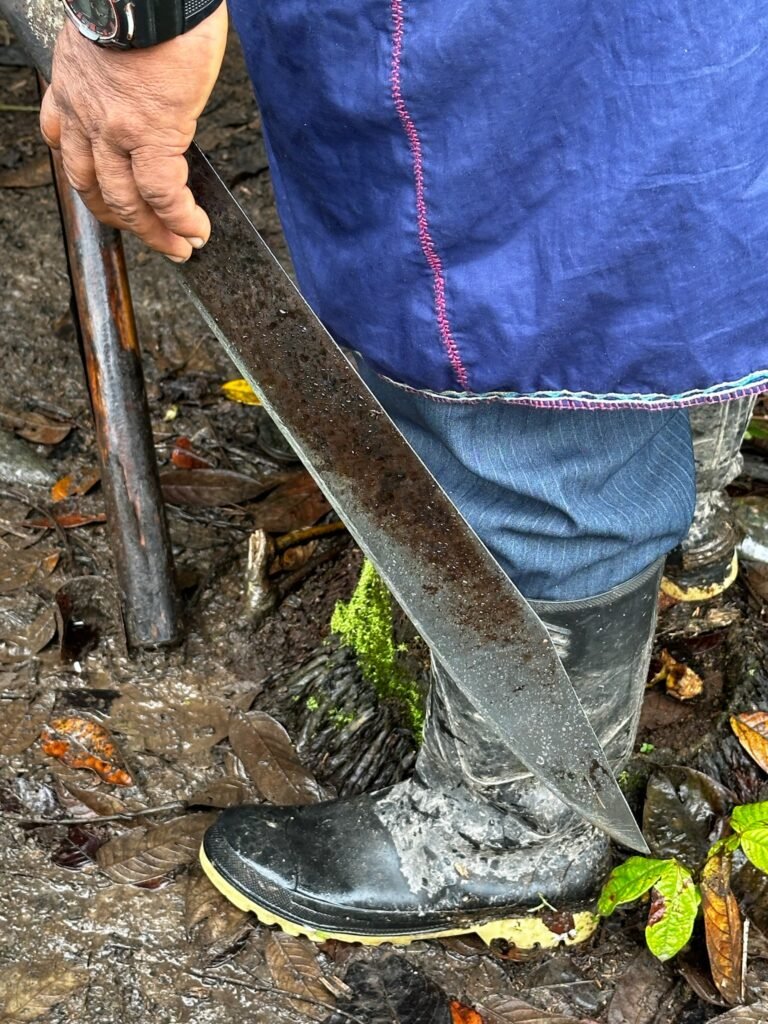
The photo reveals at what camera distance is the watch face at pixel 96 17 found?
3.09 feet

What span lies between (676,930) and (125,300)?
4.33 ft

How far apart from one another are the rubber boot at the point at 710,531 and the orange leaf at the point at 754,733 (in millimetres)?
243

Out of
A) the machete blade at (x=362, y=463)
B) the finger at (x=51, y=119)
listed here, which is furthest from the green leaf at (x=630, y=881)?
the finger at (x=51, y=119)

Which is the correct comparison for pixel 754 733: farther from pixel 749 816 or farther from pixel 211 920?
pixel 211 920

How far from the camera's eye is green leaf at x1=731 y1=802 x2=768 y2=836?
5.25ft

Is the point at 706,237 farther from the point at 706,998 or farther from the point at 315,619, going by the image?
the point at 315,619

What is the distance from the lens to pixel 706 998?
160 centimetres

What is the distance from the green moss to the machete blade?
719 mm

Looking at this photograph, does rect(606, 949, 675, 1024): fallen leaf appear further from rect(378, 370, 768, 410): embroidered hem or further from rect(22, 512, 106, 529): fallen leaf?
rect(22, 512, 106, 529): fallen leaf

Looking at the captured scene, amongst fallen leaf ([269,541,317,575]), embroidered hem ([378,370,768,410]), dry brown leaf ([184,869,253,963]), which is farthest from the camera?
fallen leaf ([269,541,317,575])

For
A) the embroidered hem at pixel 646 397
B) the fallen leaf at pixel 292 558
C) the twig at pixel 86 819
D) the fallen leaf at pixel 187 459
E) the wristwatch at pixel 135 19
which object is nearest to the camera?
the wristwatch at pixel 135 19

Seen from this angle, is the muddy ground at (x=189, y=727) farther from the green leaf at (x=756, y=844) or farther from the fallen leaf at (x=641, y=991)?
the green leaf at (x=756, y=844)

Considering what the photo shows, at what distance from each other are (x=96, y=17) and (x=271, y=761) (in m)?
1.31

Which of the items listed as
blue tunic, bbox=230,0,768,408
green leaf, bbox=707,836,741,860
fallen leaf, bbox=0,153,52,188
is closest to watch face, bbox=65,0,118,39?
blue tunic, bbox=230,0,768,408
